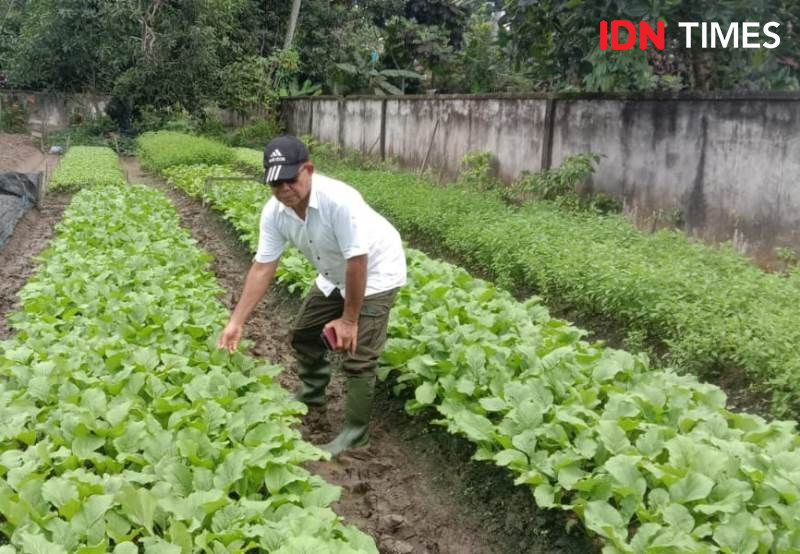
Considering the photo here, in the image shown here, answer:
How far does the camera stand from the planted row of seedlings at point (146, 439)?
118 inches

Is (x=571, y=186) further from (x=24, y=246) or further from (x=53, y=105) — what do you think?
(x=53, y=105)

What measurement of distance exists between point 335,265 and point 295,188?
0.73 m

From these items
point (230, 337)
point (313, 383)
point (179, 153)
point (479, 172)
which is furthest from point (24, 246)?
point (179, 153)

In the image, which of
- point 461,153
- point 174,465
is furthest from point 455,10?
point 174,465

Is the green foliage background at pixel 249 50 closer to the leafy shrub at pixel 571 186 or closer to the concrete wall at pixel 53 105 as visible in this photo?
the concrete wall at pixel 53 105

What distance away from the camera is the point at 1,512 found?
3.10 meters

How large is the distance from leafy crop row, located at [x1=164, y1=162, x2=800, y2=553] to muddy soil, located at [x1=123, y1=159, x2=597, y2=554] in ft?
0.73

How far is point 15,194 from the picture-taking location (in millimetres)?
13727

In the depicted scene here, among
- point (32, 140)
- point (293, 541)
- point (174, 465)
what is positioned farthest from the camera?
point (32, 140)

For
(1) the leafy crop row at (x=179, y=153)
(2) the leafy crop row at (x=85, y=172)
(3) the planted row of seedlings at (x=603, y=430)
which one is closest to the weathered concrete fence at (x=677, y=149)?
(3) the planted row of seedlings at (x=603, y=430)

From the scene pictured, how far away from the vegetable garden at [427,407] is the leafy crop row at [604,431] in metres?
0.01

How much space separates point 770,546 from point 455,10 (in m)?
25.4

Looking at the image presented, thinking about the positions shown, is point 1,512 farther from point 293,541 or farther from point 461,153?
point 461,153

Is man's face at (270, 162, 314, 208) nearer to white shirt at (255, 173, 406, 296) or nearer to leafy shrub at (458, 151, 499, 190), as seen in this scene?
white shirt at (255, 173, 406, 296)
